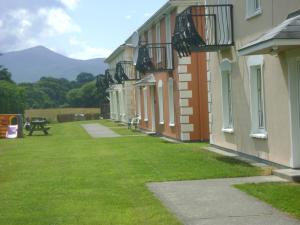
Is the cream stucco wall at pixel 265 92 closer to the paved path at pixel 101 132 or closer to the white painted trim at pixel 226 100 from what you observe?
the white painted trim at pixel 226 100

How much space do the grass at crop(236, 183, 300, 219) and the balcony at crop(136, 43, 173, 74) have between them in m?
12.6

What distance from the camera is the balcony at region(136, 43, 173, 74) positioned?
75.6ft

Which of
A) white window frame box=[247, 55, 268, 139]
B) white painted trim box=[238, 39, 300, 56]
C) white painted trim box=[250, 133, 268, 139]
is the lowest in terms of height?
white painted trim box=[250, 133, 268, 139]

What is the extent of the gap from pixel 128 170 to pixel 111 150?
564cm

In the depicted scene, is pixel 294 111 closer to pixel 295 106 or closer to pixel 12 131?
pixel 295 106

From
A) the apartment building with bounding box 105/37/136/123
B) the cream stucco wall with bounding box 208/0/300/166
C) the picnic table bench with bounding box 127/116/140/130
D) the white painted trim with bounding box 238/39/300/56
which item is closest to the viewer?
the white painted trim with bounding box 238/39/300/56

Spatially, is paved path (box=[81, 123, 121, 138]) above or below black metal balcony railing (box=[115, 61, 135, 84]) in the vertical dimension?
below

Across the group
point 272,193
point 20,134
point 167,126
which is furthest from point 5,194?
point 20,134

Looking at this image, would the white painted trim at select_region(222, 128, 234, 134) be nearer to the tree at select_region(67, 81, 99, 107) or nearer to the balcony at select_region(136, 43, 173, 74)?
the balcony at select_region(136, 43, 173, 74)

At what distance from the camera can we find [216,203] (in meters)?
9.07

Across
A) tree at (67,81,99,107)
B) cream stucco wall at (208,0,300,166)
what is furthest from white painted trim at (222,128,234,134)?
tree at (67,81,99,107)

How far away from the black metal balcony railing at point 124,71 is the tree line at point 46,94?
11709 millimetres

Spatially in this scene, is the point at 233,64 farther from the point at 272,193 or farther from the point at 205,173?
the point at 272,193

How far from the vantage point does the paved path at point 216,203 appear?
783cm
